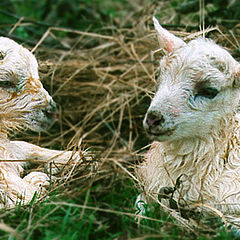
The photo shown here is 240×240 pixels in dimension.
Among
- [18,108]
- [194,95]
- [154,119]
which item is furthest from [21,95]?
[194,95]

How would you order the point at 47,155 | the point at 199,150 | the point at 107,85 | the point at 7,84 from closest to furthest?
the point at 199,150, the point at 7,84, the point at 47,155, the point at 107,85

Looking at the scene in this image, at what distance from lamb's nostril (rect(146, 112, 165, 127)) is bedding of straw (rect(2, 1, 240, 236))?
1224mm

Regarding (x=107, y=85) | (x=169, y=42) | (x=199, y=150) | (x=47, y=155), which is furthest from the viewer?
(x=107, y=85)

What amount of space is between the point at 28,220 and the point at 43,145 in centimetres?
182

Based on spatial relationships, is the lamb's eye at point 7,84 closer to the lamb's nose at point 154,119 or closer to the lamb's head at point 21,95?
the lamb's head at point 21,95

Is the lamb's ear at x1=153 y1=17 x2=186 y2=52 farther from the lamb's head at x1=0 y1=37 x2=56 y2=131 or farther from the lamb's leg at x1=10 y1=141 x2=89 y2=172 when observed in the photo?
the lamb's leg at x1=10 y1=141 x2=89 y2=172

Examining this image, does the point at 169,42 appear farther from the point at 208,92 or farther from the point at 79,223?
the point at 79,223

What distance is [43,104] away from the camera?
3.71 meters

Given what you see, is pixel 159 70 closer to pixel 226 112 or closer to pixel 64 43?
pixel 226 112

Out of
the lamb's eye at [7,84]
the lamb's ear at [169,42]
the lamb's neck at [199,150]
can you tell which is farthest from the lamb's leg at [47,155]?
the lamb's ear at [169,42]

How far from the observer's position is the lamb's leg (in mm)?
3977

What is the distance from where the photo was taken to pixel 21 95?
145 inches

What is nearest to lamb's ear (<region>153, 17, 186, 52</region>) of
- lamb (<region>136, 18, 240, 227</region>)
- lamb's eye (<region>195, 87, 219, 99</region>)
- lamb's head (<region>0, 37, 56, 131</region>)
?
lamb (<region>136, 18, 240, 227</region>)

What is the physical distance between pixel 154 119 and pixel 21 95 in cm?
117
